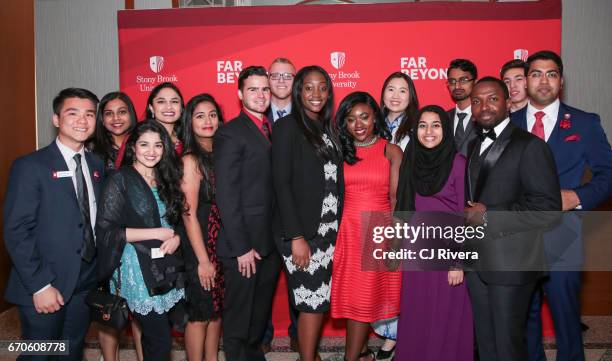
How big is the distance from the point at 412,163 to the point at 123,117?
6.57ft

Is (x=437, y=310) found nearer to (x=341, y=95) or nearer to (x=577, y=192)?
(x=577, y=192)

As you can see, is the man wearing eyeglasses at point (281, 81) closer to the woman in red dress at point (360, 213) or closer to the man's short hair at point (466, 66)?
the woman in red dress at point (360, 213)

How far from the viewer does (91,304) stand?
2336 mm

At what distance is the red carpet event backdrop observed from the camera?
382 cm

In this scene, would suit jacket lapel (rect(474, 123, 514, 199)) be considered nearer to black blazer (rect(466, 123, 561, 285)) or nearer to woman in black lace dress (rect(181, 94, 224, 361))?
black blazer (rect(466, 123, 561, 285))

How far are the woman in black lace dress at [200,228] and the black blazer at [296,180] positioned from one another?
41 centimetres

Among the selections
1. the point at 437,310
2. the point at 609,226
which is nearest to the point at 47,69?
the point at 437,310

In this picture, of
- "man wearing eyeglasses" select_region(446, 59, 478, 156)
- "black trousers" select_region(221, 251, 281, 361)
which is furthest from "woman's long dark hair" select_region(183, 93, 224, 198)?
"man wearing eyeglasses" select_region(446, 59, 478, 156)

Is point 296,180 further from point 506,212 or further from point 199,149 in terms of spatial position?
point 506,212

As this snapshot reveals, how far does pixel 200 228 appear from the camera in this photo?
272cm

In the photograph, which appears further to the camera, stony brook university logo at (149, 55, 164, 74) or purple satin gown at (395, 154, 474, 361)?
stony brook university logo at (149, 55, 164, 74)

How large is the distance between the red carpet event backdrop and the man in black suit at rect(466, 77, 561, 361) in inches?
59.7

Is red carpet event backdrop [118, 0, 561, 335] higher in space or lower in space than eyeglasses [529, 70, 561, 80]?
higher

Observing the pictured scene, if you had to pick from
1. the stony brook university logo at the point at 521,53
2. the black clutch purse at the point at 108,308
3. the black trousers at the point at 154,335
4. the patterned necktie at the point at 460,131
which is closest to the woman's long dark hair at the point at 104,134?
the black clutch purse at the point at 108,308
